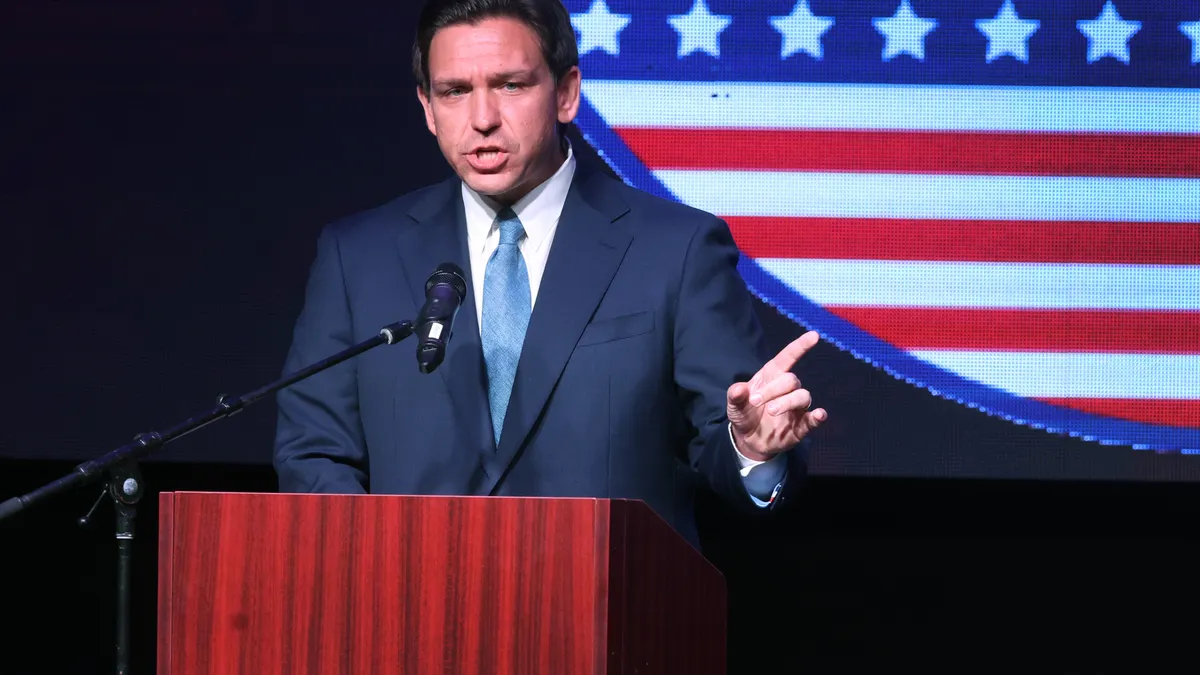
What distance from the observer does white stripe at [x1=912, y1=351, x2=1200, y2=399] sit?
2725mm

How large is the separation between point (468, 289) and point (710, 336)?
343 mm

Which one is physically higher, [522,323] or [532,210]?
[532,210]

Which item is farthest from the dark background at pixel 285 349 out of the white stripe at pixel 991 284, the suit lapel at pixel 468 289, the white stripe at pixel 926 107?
the suit lapel at pixel 468 289

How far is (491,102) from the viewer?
201 cm

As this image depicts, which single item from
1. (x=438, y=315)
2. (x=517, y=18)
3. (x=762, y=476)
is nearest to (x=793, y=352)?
(x=762, y=476)

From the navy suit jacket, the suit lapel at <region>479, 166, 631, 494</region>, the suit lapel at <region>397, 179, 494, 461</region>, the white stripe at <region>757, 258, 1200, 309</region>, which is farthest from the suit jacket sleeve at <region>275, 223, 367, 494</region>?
the white stripe at <region>757, 258, 1200, 309</region>

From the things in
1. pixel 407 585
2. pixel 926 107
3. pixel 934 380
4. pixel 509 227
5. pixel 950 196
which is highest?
pixel 926 107

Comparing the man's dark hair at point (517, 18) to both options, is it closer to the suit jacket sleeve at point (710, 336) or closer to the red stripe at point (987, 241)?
the suit jacket sleeve at point (710, 336)

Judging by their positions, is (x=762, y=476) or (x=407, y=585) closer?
(x=407, y=585)

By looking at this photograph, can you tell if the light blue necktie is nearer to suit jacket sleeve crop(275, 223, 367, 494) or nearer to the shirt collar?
the shirt collar

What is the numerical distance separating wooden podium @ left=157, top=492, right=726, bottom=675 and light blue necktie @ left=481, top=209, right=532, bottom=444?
672 millimetres

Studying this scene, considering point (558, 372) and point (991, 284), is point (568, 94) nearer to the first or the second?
point (558, 372)

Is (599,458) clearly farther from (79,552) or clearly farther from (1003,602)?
(79,552)

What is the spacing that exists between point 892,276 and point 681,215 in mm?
759
